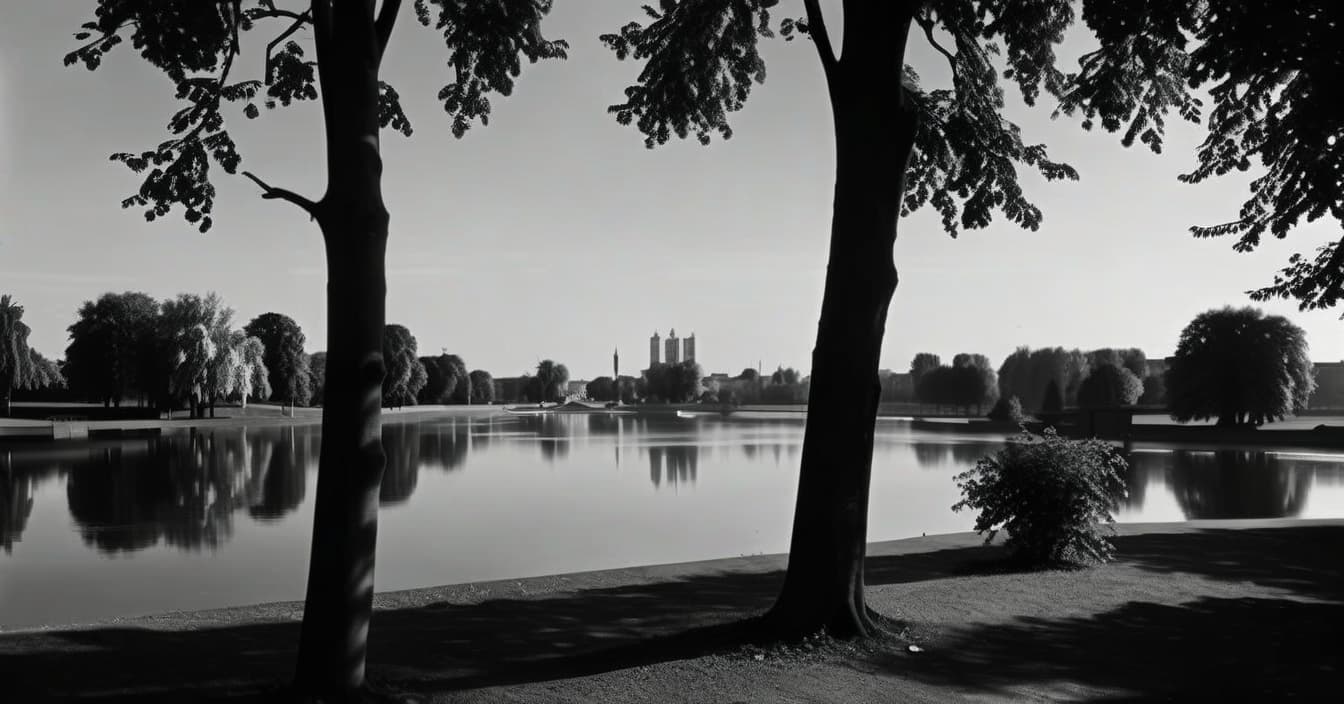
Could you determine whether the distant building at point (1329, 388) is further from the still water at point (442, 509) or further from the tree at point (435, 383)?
the tree at point (435, 383)

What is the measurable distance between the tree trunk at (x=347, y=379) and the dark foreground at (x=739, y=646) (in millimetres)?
499

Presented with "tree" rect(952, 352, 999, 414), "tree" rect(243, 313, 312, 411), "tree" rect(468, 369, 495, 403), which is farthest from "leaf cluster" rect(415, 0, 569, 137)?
"tree" rect(468, 369, 495, 403)

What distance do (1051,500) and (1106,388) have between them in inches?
2805

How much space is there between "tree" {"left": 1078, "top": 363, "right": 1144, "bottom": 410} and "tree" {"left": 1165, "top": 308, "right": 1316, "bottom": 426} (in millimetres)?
17969

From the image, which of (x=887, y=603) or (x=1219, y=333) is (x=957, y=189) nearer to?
(x=887, y=603)

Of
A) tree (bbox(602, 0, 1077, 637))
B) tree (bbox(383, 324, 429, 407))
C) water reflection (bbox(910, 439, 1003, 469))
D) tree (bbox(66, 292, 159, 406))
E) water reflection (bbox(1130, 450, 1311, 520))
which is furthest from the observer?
tree (bbox(383, 324, 429, 407))

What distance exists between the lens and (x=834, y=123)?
26.5ft

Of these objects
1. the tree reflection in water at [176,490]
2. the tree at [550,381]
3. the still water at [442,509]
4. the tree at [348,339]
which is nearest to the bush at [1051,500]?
the still water at [442,509]

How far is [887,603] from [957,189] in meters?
4.57

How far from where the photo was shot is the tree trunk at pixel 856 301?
24.8 feet

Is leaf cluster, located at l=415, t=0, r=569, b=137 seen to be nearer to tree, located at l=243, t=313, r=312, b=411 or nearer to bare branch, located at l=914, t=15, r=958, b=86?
bare branch, located at l=914, t=15, r=958, b=86

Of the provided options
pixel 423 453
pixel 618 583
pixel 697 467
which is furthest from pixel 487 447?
pixel 618 583

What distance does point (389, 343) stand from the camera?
9544cm

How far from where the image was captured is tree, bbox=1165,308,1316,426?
53.6 meters
